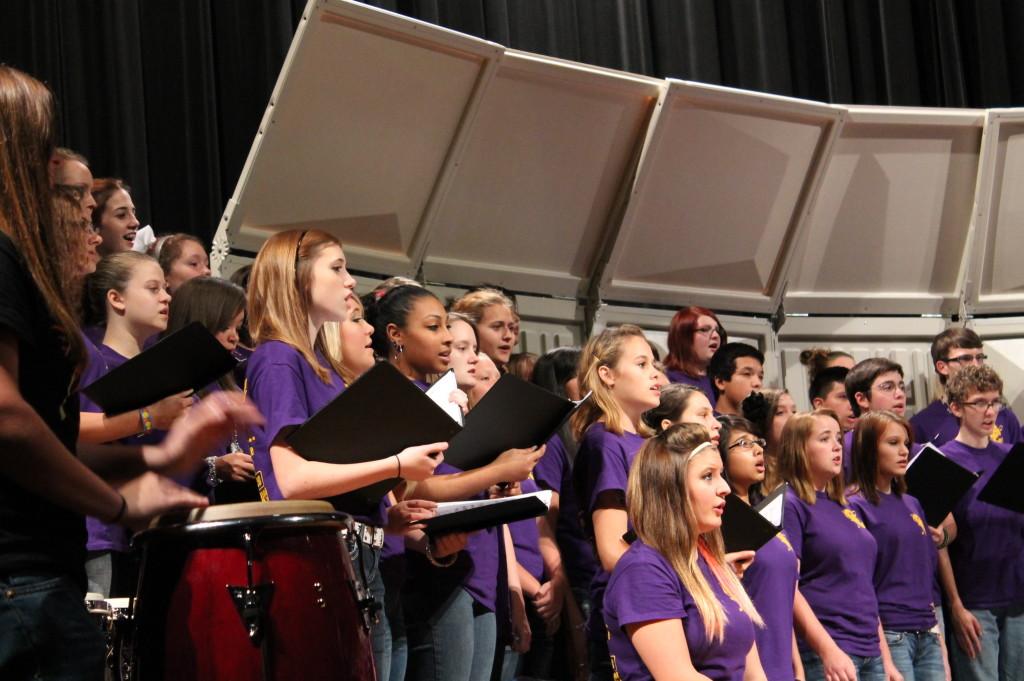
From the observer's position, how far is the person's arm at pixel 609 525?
3.01m

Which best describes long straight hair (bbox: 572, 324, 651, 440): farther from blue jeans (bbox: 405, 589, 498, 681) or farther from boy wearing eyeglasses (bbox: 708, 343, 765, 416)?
boy wearing eyeglasses (bbox: 708, 343, 765, 416)

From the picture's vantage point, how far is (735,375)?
183 inches

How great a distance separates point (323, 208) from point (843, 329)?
2467mm

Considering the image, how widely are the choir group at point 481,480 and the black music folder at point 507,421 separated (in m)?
0.04

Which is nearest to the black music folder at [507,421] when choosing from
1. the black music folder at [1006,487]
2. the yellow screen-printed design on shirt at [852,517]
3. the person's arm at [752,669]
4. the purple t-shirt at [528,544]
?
the purple t-shirt at [528,544]

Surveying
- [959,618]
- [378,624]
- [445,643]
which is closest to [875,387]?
[959,618]

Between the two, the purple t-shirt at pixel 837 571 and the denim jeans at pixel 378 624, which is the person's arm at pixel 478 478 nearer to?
the denim jeans at pixel 378 624

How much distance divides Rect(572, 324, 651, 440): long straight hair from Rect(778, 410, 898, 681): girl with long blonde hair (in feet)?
2.26

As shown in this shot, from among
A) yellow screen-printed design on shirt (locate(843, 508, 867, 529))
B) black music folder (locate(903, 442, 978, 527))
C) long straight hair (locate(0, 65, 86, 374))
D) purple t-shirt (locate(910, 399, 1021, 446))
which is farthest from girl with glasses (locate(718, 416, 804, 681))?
long straight hair (locate(0, 65, 86, 374))

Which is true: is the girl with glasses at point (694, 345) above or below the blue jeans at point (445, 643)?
above

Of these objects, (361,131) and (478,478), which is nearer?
(478,478)

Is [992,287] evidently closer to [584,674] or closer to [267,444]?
[584,674]

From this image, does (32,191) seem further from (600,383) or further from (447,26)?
(447,26)

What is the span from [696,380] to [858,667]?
142 cm
